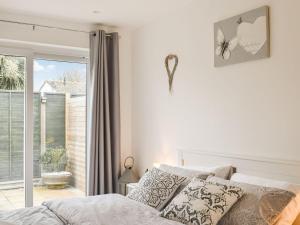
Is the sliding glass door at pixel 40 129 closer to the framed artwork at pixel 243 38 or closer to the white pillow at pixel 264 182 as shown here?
the framed artwork at pixel 243 38

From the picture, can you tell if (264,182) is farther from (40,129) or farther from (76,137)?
(40,129)

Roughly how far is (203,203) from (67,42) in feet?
8.66

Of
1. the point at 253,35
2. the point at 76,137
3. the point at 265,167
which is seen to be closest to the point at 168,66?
the point at 253,35

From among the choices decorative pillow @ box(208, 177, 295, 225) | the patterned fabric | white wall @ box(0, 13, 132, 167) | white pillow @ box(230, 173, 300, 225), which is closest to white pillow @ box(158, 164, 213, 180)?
the patterned fabric

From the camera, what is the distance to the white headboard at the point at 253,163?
253cm

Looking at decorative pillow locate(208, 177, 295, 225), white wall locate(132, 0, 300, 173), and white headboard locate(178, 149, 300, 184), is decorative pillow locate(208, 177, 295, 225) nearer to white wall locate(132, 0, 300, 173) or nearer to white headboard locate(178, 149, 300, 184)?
white headboard locate(178, 149, 300, 184)

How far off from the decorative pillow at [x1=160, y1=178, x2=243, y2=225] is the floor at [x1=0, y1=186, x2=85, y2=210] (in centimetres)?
204

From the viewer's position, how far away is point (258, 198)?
2229mm

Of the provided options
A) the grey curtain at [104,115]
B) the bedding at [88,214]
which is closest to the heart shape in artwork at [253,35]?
the bedding at [88,214]

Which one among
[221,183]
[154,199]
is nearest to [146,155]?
[154,199]

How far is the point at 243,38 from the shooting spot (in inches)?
114

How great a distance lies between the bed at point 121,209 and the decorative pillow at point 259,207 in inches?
3.0

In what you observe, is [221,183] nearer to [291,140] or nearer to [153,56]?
[291,140]

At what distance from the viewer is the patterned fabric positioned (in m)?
2.74
